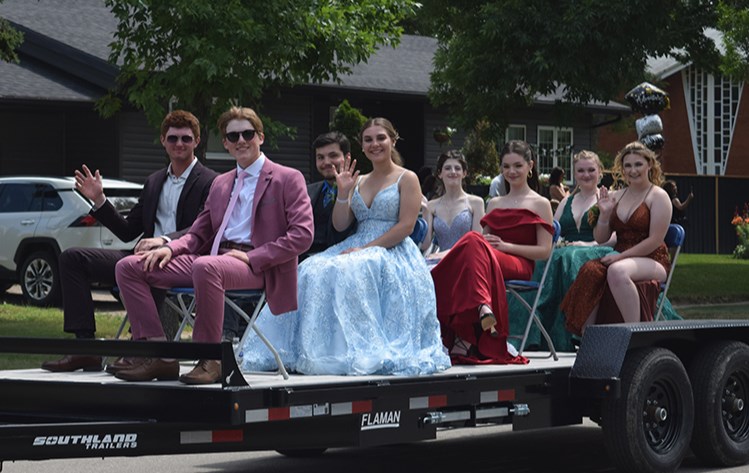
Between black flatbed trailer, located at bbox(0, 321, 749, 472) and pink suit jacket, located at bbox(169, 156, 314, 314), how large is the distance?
1.63ft

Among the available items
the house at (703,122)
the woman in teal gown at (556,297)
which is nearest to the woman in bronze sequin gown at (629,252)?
the woman in teal gown at (556,297)

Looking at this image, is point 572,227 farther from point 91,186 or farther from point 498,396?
point 91,186

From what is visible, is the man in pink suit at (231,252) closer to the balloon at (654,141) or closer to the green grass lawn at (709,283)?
the balloon at (654,141)

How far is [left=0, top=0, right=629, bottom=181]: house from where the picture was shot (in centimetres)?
2761

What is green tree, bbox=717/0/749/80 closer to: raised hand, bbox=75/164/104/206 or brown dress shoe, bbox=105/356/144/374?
raised hand, bbox=75/164/104/206

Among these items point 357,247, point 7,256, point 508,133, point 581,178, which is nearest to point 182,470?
point 357,247

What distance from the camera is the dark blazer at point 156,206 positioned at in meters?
8.42

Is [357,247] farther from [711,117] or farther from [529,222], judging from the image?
[711,117]

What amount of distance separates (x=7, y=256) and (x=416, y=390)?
14.7 m

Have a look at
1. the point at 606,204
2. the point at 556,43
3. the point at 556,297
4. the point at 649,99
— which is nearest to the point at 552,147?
the point at 556,43

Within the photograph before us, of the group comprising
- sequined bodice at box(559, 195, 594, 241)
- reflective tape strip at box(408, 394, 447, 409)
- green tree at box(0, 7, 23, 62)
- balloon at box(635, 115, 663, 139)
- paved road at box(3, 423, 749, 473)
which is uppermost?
green tree at box(0, 7, 23, 62)

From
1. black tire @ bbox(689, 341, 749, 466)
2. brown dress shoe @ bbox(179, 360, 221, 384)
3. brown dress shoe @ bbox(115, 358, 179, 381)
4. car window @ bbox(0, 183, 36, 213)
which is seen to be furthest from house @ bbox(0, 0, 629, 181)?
brown dress shoe @ bbox(179, 360, 221, 384)

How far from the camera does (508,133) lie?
122 ft

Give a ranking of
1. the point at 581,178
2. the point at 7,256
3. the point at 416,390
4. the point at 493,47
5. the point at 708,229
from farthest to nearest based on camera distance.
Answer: the point at 708,229
the point at 493,47
the point at 7,256
the point at 581,178
the point at 416,390
